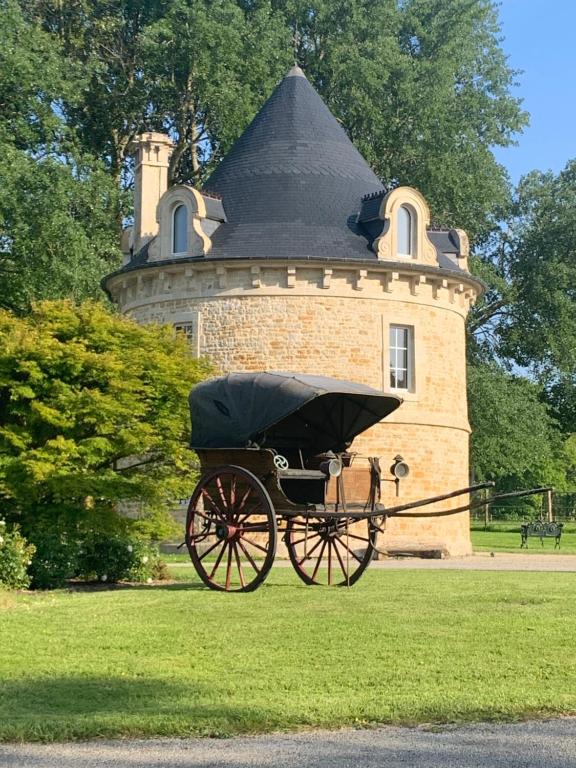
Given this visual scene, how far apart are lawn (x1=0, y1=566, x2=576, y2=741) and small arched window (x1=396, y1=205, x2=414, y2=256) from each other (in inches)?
558

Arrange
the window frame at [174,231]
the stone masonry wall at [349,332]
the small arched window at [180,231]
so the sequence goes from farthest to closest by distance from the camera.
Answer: the small arched window at [180,231]
the window frame at [174,231]
the stone masonry wall at [349,332]

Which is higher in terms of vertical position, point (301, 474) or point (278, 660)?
point (301, 474)

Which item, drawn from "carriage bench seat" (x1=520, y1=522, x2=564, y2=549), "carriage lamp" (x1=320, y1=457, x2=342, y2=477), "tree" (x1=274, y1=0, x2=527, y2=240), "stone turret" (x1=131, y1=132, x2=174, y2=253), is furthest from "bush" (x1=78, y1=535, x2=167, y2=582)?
"tree" (x1=274, y1=0, x2=527, y2=240)

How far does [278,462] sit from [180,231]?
47.0 feet

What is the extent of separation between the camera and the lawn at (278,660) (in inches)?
275

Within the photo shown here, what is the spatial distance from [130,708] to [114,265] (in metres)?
28.1

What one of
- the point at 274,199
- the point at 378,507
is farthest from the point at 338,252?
the point at 378,507

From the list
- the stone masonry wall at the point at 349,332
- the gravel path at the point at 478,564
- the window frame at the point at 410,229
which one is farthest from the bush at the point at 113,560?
the window frame at the point at 410,229

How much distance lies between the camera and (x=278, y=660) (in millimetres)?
8961

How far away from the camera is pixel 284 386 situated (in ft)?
45.5

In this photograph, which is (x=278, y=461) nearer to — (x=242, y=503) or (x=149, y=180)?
(x=242, y=503)

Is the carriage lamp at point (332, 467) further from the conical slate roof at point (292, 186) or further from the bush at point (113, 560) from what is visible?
the conical slate roof at point (292, 186)

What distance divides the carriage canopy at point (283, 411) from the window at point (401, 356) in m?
11.3

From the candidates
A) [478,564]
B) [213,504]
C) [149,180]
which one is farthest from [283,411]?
[149,180]
